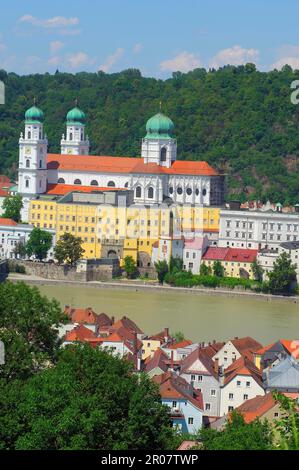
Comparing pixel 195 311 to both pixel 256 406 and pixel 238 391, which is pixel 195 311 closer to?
pixel 238 391

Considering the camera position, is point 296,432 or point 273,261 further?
point 273,261

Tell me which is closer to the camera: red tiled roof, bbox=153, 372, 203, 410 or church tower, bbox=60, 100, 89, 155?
red tiled roof, bbox=153, 372, 203, 410

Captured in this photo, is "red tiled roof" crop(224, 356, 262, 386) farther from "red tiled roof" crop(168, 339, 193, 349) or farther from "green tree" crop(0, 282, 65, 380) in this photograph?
"green tree" crop(0, 282, 65, 380)

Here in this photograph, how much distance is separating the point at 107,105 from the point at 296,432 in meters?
43.7

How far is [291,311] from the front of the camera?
78.7ft

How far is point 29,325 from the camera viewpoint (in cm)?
1176

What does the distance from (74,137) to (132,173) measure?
176 inches

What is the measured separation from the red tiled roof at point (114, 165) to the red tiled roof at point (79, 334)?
1474cm

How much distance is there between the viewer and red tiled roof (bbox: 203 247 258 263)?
92.9ft

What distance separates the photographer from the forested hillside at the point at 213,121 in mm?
42219

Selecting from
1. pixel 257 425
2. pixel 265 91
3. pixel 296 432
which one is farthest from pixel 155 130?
pixel 296 432

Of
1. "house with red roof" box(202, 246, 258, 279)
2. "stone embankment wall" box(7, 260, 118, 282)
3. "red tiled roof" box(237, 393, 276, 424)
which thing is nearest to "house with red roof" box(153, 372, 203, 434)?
"red tiled roof" box(237, 393, 276, 424)

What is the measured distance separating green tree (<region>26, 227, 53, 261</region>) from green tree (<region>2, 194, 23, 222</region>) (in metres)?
1.93
